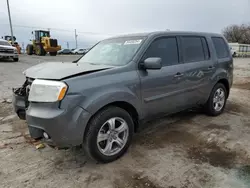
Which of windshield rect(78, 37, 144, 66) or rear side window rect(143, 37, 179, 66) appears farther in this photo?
rear side window rect(143, 37, 179, 66)

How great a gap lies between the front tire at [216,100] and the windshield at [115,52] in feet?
7.12

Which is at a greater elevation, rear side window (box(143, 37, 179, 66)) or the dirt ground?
rear side window (box(143, 37, 179, 66))

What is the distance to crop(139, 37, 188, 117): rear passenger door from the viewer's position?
3.33 m

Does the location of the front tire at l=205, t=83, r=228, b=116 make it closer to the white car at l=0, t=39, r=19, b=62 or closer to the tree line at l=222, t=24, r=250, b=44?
the white car at l=0, t=39, r=19, b=62

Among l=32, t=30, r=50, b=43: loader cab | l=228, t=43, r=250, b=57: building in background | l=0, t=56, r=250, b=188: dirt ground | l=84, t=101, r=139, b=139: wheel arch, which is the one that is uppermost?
l=32, t=30, r=50, b=43: loader cab

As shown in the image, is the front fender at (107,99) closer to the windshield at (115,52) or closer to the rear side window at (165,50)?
the windshield at (115,52)

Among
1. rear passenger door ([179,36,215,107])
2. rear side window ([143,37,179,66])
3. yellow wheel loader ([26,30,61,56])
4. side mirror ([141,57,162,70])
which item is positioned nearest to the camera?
side mirror ([141,57,162,70])

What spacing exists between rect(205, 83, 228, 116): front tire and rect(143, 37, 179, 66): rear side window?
144 cm

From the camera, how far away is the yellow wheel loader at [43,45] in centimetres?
2356

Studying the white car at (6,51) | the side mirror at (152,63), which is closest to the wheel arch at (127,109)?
the side mirror at (152,63)

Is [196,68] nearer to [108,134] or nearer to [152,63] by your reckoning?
[152,63]

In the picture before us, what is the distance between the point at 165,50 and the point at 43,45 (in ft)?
75.1

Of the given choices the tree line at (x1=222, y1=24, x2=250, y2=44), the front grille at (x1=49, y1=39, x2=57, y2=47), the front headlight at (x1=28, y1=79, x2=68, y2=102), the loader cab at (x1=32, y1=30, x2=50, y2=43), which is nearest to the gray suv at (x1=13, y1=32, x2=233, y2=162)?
the front headlight at (x1=28, y1=79, x2=68, y2=102)

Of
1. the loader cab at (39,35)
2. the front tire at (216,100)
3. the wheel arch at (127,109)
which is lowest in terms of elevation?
the front tire at (216,100)
